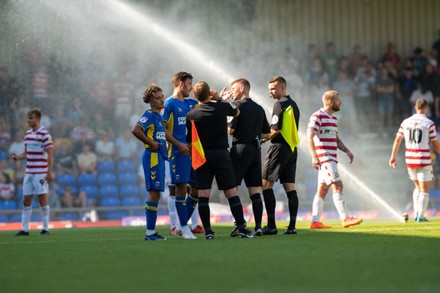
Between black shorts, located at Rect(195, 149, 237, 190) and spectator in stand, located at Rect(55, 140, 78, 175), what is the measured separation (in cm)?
1184

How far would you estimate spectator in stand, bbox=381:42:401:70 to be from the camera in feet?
87.9

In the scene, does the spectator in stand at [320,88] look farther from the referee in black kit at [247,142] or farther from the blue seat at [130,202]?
the referee in black kit at [247,142]

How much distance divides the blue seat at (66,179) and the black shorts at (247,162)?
36.6 ft

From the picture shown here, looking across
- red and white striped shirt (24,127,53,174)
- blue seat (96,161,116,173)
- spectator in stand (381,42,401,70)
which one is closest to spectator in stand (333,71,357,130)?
spectator in stand (381,42,401,70)

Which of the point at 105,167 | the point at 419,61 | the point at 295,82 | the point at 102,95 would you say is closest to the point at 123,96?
the point at 102,95

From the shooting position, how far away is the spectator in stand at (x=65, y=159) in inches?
862

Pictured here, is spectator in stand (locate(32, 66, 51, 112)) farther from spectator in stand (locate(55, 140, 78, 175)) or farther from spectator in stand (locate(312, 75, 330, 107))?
spectator in stand (locate(312, 75, 330, 107))

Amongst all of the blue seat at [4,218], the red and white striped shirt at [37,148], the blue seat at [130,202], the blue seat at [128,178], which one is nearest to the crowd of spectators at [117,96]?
the blue seat at [130,202]

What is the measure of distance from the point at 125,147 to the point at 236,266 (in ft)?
52.5

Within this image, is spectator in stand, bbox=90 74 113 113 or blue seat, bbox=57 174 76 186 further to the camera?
spectator in stand, bbox=90 74 113 113

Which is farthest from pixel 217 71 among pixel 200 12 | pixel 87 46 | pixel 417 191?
pixel 417 191

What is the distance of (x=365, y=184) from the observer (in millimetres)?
24484

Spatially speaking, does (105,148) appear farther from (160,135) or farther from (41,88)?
(160,135)

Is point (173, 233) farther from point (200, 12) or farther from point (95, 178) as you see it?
point (200, 12)
